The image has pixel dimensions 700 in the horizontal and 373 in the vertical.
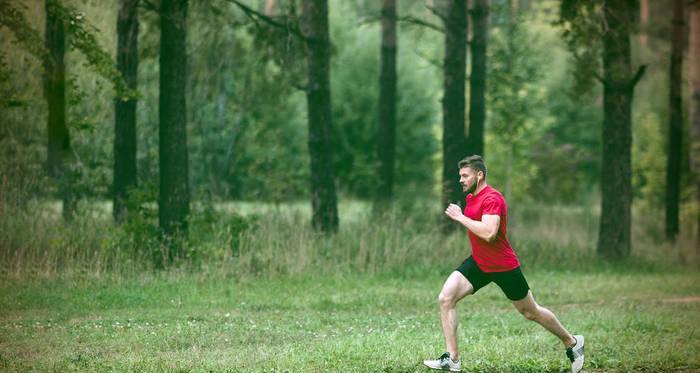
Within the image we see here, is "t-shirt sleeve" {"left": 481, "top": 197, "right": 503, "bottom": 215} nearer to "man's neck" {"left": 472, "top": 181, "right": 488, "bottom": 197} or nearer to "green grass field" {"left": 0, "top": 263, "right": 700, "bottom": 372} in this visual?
"man's neck" {"left": 472, "top": 181, "right": 488, "bottom": 197}

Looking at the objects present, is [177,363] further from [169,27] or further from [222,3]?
[222,3]

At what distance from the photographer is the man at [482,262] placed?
8883 mm

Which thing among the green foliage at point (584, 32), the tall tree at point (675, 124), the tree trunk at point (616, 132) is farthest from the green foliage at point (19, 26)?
the tall tree at point (675, 124)

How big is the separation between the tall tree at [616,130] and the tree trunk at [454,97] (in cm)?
304

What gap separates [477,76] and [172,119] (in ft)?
26.5

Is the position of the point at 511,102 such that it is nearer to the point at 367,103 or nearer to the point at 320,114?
the point at 320,114

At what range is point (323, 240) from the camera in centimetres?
1761

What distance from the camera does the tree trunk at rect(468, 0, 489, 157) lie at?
2162cm

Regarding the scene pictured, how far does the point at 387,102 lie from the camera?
2725cm

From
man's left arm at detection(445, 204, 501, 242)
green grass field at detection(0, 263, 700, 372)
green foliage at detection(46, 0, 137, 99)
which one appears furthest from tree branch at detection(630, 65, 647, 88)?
man's left arm at detection(445, 204, 501, 242)

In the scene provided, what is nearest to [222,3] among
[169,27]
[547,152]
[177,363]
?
[169,27]

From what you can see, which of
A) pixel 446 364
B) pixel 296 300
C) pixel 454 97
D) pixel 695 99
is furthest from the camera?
pixel 695 99

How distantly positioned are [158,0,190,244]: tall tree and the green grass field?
5.03 feet

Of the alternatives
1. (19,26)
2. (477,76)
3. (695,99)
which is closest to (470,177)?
(19,26)
